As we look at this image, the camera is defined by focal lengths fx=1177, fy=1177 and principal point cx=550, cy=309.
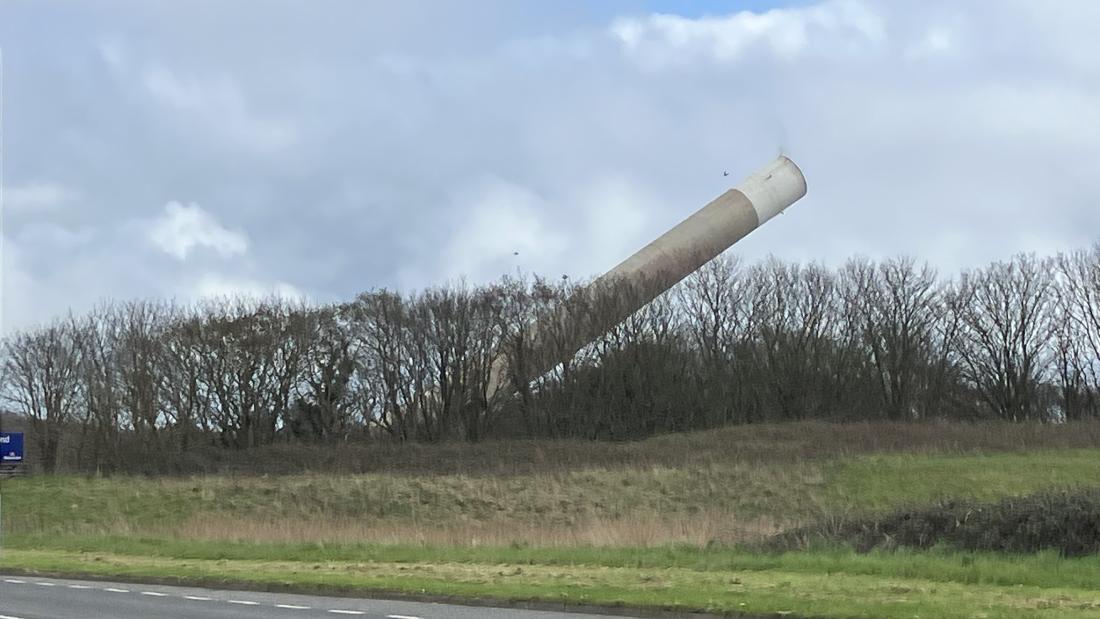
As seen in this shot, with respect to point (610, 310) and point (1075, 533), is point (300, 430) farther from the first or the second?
point (1075, 533)

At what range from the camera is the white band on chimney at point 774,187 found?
212 ft

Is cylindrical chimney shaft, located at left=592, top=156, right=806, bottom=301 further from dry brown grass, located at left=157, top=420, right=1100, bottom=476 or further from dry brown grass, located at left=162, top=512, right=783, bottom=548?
dry brown grass, located at left=162, top=512, right=783, bottom=548

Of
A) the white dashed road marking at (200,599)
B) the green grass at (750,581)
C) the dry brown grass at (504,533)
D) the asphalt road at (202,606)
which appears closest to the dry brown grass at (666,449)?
the dry brown grass at (504,533)

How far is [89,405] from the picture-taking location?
204 ft

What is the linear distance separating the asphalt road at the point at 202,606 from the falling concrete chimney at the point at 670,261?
44.6m

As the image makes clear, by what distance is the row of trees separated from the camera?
61.6 m

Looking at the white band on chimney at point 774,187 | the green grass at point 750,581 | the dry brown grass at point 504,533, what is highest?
the white band on chimney at point 774,187

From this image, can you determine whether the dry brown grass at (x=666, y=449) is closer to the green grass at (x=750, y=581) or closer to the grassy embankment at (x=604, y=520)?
the grassy embankment at (x=604, y=520)

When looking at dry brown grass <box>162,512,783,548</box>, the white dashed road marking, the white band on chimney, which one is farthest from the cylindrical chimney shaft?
the white dashed road marking

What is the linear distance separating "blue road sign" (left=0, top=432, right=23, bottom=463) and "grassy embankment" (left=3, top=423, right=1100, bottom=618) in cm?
807

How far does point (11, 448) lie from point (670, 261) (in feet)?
112

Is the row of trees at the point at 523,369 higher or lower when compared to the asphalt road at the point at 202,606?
higher

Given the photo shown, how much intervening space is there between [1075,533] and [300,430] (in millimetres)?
47270

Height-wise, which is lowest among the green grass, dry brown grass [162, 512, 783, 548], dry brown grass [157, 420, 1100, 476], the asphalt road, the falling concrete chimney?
the asphalt road
